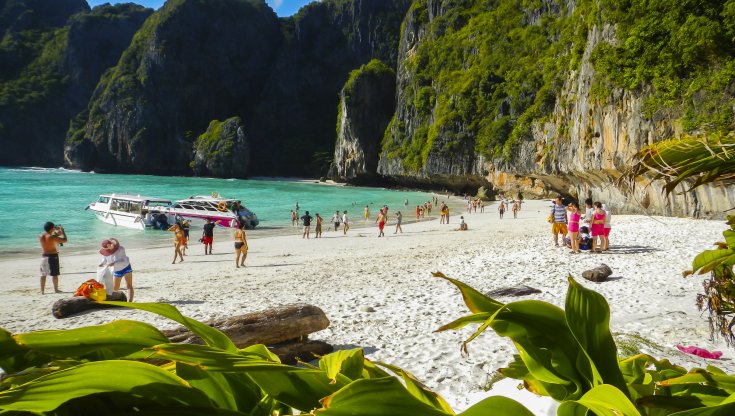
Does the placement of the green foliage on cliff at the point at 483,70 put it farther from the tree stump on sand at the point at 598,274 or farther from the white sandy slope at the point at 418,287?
the tree stump on sand at the point at 598,274

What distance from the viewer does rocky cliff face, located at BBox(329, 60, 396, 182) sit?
70500mm

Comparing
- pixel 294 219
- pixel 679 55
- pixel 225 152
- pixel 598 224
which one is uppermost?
pixel 679 55

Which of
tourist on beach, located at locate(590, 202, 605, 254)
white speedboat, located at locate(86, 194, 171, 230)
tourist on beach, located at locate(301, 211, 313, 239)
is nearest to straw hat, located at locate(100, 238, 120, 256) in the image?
tourist on beach, located at locate(590, 202, 605, 254)

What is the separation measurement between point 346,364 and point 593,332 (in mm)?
414

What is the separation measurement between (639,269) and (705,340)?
455cm

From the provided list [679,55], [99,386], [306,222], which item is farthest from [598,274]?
[306,222]

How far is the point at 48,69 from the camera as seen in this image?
11475 centimetres

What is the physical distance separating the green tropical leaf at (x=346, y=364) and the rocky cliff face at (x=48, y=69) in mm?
130304

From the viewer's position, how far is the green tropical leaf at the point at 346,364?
73 centimetres

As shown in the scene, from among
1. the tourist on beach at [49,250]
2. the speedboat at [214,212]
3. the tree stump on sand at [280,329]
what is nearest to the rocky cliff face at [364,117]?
the speedboat at [214,212]

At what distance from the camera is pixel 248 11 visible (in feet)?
333

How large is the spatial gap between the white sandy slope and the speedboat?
291 inches

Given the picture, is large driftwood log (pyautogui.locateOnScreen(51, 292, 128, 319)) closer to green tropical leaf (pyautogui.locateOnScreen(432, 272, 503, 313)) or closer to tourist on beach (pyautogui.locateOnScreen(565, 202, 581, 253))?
green tropical leaf (pyautogui.locateOnScreen(432, 272, 503, 313))

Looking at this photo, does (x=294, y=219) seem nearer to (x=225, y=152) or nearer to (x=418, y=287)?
(x=418, y=287)
